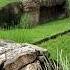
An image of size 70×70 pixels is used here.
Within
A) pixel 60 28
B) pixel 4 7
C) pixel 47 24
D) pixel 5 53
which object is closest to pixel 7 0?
pixel 4 7

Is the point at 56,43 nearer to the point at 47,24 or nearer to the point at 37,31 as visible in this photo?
the point at 37,31

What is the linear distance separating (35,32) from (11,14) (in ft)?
4.91

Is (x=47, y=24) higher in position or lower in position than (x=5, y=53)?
lower

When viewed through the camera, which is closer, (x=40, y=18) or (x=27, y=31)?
(x=27, y=31)

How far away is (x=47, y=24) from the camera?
10.6m

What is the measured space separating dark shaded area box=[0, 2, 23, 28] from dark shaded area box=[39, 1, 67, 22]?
2.90 feet

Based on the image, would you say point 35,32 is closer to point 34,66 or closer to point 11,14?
point 11,14

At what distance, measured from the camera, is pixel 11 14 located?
10.3 meters

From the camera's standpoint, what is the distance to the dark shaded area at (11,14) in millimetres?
10055

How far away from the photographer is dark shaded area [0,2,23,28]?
1005 cm

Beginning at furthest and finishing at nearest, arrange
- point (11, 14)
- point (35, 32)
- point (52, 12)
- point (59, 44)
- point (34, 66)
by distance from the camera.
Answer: point (52, 12), point (11, 14), point (35, 32), point (59, 44), point (34, 66)

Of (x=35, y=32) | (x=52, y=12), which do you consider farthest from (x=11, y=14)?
(x=52, y=12)

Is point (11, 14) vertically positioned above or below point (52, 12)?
above

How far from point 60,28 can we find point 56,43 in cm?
158
